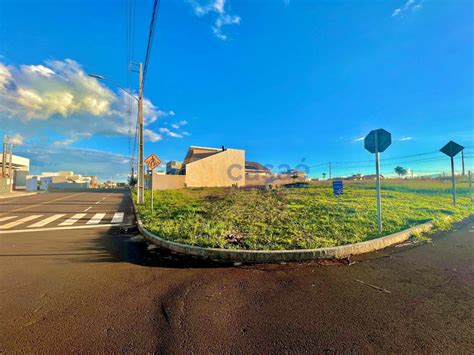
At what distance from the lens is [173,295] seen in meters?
3.18

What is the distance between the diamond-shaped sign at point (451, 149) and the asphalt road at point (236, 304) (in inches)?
349

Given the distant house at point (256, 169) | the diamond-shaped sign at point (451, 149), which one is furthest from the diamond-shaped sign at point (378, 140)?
the distant house at point (256, 169)

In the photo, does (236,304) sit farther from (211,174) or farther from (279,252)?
(211,174)

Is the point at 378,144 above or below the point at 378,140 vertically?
below

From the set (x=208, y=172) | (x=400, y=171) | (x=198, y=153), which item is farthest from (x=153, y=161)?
(x=400, y=171)

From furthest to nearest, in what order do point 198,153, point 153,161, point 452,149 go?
Result: point 198,153 < point 153,161 < point 452,149

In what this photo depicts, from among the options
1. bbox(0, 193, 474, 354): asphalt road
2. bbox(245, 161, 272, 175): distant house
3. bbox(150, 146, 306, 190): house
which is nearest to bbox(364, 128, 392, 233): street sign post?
bbox(0, 193, 474, 354): asphalt road

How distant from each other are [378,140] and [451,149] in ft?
28.0

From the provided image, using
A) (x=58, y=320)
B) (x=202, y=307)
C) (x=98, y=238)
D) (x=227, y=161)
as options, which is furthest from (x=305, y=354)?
(x=227, y=161)

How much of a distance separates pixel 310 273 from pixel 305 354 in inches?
73.7

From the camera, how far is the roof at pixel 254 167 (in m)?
50.1

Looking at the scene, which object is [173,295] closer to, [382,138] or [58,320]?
[58,320]

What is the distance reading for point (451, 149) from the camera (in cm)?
1118

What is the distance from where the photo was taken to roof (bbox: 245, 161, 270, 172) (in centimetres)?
5013
